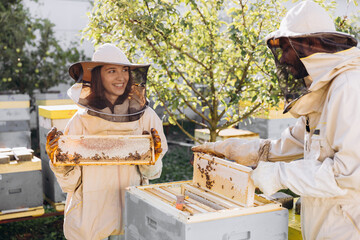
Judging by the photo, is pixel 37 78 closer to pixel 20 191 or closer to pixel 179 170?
pixel 179 170

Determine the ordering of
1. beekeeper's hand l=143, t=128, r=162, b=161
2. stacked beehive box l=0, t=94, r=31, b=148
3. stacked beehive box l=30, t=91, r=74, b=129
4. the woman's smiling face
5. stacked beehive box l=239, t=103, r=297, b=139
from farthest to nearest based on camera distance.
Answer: stacked beehive box l=30, t=91, r=74, b=129 < stacked beehive box l=0, t=94, r=31, b=148 < stacked beehive box l=239, t=103, r=297, b=139 < the woman's smiling face < beekeeper's hand l=143, t=128, r=162, b=161

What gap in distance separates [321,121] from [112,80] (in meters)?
1.27

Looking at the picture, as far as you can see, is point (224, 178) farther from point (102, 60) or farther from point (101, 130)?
point (102, 60)

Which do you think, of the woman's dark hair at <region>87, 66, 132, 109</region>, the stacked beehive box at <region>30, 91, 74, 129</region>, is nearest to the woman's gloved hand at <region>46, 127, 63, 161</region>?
the woman's dark hair at <region>87, 66, 132, 109</region>

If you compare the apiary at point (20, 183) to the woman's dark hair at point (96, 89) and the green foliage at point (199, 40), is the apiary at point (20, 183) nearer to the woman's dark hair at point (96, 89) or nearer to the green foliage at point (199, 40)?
the green foliage at point (199, 40)

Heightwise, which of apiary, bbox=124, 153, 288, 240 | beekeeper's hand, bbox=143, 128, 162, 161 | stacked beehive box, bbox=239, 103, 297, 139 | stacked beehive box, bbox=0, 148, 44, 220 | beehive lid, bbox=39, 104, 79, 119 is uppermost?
beekeeper's hand, bbox=143, 128, 162, 161

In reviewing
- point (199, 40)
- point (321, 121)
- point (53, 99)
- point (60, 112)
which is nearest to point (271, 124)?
point (199, 40)

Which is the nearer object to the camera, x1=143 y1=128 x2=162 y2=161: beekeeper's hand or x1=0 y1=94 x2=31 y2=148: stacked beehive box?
x1=143 y1=128 x2=162 y2=161: beekeeper's hand

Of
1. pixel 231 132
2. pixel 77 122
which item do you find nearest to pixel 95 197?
pixel 77 122

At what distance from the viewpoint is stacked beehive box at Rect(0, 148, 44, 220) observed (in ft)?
13.6

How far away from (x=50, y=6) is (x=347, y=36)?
40.4 feet

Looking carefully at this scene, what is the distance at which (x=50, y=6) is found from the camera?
12.4m

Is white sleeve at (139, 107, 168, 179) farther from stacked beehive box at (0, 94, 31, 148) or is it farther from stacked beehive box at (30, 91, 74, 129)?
stacked beehive box at (30, 91, 74, 129)

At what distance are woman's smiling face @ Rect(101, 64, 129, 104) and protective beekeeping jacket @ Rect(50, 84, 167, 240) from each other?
0.09 m
